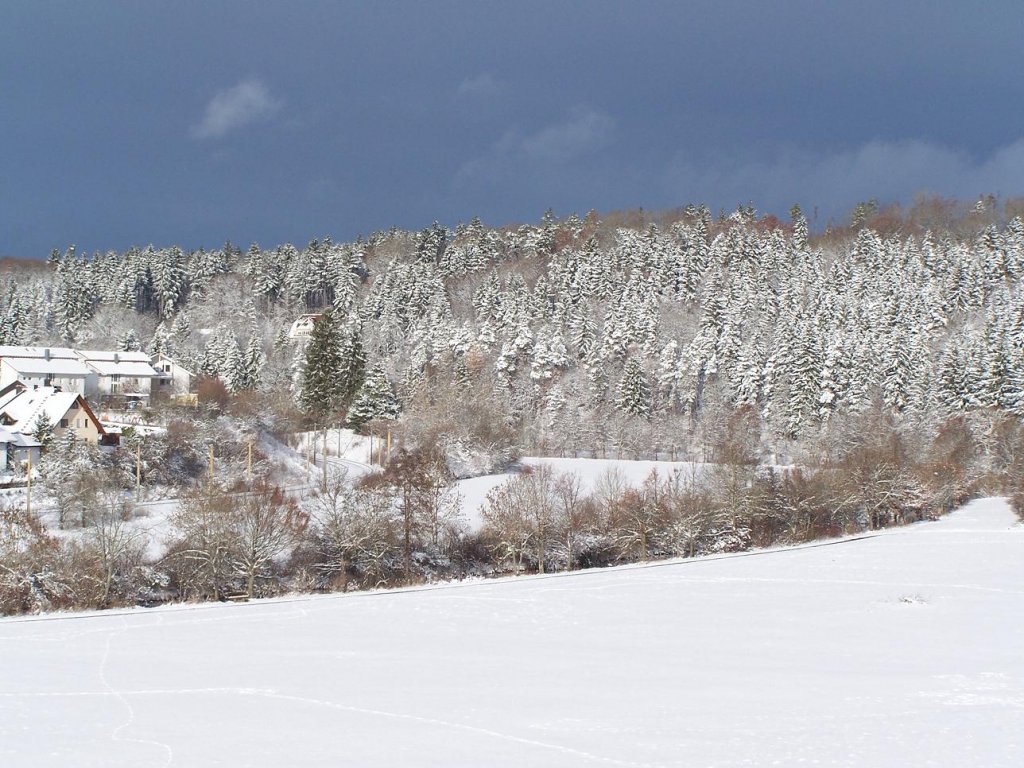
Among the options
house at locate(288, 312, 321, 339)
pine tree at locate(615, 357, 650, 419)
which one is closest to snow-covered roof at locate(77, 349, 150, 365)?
house at locate(288, 312, 321, 339)

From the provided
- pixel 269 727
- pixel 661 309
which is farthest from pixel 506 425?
pixel 269 727

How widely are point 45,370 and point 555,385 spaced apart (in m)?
46.8

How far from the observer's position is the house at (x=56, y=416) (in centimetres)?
5639

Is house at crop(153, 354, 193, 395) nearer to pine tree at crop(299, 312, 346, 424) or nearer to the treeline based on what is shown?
pine tree at crop(299, 312, 346, 424)

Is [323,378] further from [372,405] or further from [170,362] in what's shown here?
[170,362]

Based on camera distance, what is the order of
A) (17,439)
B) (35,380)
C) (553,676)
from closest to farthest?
(553,676) → (17,439) → (35,380)

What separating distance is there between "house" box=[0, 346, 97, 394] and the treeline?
1101 inches

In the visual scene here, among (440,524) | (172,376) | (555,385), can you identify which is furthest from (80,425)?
(555,385)

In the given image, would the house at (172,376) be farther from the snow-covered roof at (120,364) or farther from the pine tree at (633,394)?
the pine tree at (633,394)

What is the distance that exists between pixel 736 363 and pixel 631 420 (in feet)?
46.1

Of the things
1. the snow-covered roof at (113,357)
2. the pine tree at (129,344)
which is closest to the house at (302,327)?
the pine tree at (129,344)

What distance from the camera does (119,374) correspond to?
257 ft

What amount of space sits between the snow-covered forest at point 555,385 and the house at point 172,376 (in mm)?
2801

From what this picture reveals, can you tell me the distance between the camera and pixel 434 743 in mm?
17188
